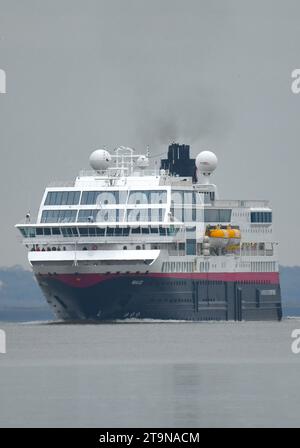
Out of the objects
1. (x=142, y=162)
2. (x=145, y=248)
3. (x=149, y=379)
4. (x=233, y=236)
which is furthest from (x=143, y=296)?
(x=149, y=379)

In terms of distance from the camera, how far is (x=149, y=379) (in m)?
95.0

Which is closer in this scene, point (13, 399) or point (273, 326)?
point (13, 399)

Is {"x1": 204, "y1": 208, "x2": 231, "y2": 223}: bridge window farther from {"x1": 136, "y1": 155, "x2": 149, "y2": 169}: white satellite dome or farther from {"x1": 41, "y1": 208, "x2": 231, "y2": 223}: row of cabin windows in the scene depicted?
{"x1": 136, "y1": 155, "x2": 149, "y2": 169}: white satellite dome

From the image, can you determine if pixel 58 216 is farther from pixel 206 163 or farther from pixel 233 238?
pixel 206 163

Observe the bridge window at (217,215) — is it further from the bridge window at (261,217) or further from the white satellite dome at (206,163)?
the white satellite dome at (206,163)

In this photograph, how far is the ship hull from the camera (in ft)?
461

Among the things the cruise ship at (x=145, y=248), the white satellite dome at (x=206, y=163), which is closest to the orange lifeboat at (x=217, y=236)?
the cruise ship at (x=145, y=248)

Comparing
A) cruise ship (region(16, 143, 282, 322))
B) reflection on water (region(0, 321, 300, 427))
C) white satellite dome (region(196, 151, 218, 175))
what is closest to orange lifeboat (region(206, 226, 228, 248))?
cruise ship (region(16, 143, 282, 322))

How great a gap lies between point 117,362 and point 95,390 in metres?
16.0

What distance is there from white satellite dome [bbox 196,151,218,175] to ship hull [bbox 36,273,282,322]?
906 cm

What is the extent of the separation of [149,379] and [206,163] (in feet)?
203
